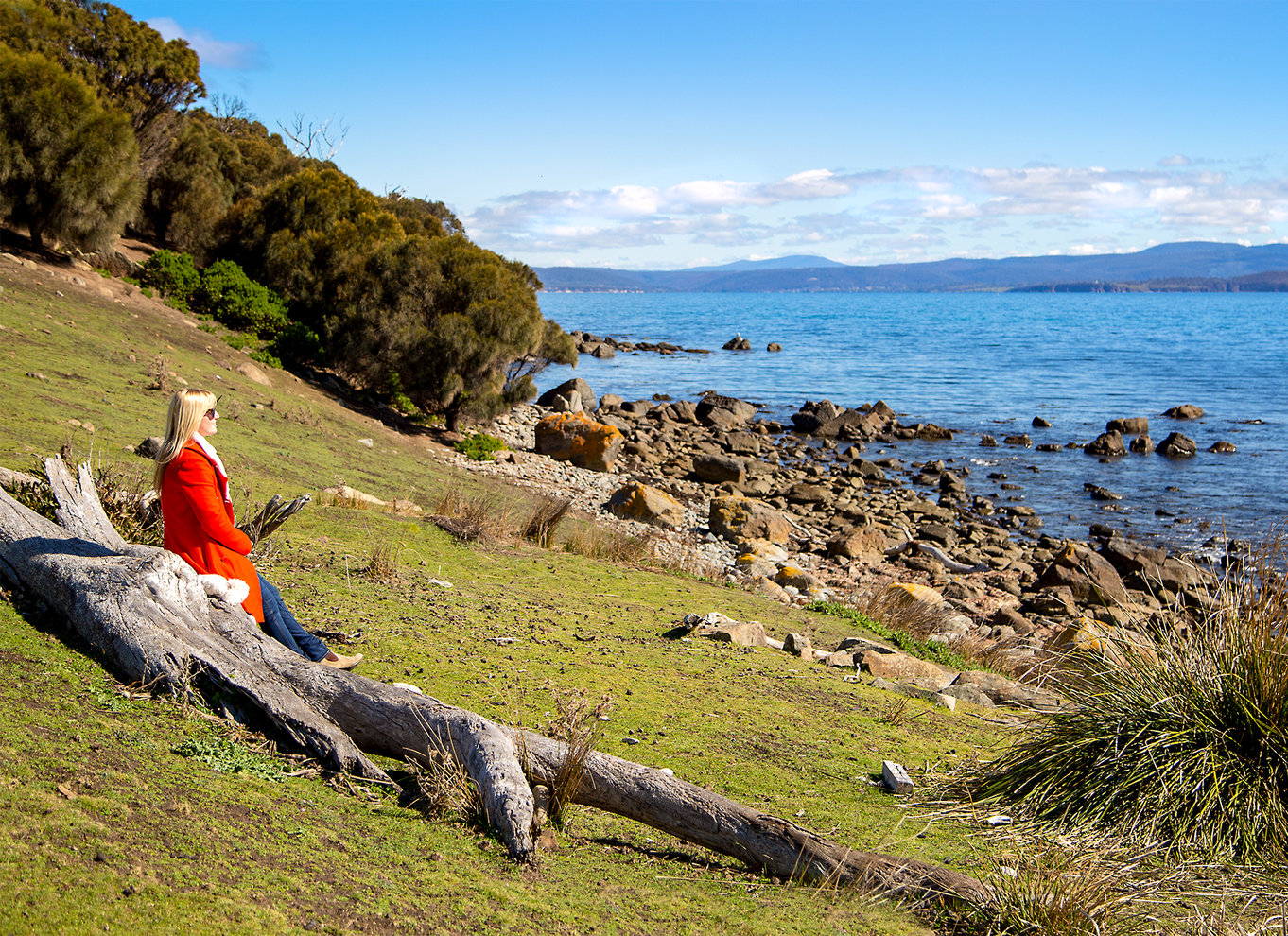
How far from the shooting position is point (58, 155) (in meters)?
20.6

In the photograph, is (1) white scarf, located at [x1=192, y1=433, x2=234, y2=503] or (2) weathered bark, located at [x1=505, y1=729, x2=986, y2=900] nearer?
(2) weathered bark, located at [x1=505, y1=729, x2=986, y2=900]

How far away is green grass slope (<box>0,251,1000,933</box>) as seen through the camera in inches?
130

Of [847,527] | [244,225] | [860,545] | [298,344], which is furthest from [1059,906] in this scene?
[244,225]

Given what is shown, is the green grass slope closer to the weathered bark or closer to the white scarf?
the weathered bark

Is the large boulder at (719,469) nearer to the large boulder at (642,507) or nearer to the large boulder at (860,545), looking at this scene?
the large boulder at (860,545)

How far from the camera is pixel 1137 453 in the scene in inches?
1318

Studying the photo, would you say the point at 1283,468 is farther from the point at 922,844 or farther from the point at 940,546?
the point at 922,844

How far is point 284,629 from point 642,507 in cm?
1480

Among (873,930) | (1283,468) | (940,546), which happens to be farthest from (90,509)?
(1283,468)

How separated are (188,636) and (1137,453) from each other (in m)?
35.8

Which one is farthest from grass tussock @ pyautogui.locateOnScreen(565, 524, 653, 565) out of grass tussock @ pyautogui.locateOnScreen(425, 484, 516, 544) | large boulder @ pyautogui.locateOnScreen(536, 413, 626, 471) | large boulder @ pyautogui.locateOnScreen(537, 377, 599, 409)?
large boulder @ pyautogui.locateOnScreen(537, 377, 599, 409)

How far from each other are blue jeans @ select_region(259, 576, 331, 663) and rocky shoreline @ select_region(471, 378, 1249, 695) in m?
6.33

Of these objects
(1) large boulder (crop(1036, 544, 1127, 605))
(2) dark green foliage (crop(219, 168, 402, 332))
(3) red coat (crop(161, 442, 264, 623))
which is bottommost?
(1) large boulder (crop(1036, 544, 1127, 605))

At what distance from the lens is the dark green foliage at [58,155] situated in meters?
20.1
